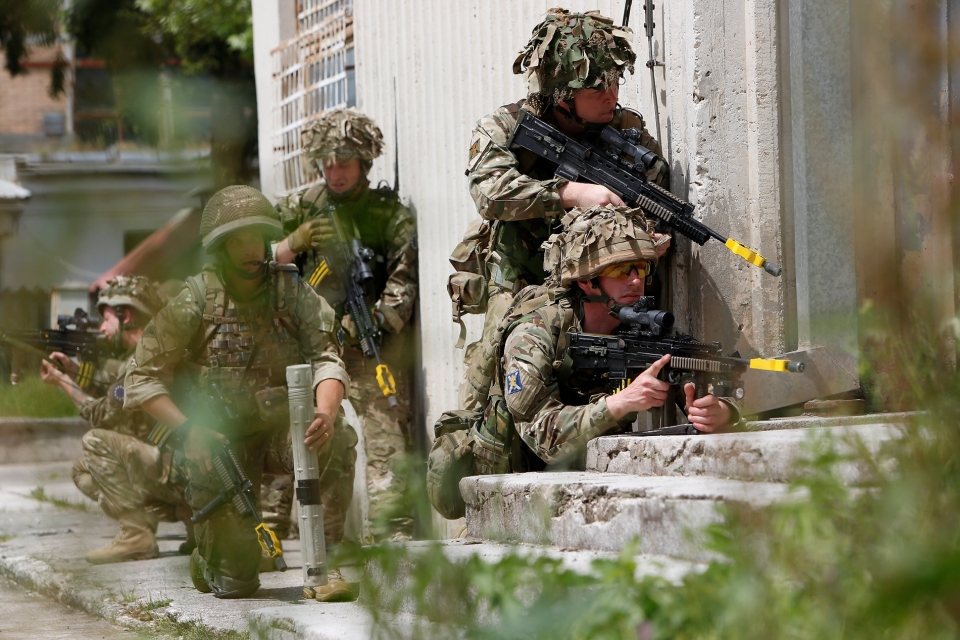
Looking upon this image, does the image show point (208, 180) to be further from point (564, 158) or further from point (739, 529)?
point (564, 158)

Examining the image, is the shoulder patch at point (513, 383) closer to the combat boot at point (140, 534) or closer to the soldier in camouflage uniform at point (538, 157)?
the soldier in camouflage uniform at point (538, 157)

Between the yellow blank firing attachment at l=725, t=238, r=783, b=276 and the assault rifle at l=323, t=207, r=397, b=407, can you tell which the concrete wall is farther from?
the assault rifle at l=323, t=207, r=397, b=407

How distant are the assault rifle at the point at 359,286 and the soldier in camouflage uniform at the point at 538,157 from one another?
1.44m

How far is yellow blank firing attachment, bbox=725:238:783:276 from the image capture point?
3.61m

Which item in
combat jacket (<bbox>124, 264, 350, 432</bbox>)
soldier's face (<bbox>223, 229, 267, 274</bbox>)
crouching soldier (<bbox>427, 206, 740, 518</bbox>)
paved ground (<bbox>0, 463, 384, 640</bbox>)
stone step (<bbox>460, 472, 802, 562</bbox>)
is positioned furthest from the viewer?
combat jacket (<bbox>124, 264, 350, 432</bbox>)

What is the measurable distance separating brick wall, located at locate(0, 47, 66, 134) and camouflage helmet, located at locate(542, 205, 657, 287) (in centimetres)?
312

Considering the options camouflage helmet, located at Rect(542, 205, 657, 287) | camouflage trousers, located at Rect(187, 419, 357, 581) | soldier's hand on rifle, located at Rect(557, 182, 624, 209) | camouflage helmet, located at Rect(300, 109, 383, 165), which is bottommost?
camouflage trousers, located at Rect(187, 419, 357, 581)

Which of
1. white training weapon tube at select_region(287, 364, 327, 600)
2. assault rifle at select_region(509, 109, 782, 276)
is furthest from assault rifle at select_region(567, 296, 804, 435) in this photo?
white training weapon tube at select_region(287, 364, 327, 600)

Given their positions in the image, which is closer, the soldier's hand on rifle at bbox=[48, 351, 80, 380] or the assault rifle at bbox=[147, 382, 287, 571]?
the soldier's hand on rifle at bbox=[48, 351, 80, 380]

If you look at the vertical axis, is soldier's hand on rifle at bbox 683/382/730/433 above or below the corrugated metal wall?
below

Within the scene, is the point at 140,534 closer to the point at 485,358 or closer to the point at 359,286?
the point at 359,286

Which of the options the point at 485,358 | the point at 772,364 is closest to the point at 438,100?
the point at 485,358

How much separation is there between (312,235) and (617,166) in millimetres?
2074

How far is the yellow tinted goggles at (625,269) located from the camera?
3.78 metres
